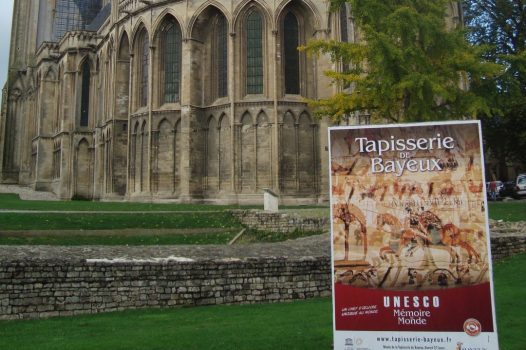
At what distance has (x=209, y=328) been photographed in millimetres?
8031

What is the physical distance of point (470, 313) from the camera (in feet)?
15.4

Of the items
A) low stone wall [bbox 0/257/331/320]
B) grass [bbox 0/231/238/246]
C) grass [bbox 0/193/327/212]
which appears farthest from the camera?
grass [bbox 0/193/327/212]

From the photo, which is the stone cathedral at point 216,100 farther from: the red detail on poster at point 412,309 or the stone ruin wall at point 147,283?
the red detail on poster at point 412,309

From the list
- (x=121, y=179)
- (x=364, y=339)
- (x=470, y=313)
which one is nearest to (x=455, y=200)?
(x=470, y=313)

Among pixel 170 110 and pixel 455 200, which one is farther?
pixel 170 110

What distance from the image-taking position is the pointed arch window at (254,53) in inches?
1238

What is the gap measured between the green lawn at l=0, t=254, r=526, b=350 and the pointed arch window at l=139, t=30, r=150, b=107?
27128mm

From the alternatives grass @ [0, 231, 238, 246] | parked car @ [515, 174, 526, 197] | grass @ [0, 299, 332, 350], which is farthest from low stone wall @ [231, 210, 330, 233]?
parked car @ [515, 174, 526, 197]

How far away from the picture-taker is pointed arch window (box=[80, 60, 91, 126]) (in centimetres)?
4578

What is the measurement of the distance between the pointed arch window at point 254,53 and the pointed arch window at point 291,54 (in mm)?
1555

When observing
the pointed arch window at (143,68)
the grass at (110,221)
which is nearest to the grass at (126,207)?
the grass at (110,221)

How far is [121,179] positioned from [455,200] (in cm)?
3373

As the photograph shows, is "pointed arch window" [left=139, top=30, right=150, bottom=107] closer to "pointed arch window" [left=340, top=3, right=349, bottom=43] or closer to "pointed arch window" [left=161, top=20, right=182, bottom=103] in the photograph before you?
"pointed arch window" [left=161, top=20, right=182, bottom=103]

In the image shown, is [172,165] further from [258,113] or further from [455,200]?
[455,200]
